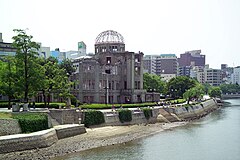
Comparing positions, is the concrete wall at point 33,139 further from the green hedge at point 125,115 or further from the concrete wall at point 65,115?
the green hedge at point 125,115

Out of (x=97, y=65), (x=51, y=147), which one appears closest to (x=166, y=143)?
(x=51, y=147)

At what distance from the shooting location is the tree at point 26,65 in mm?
54438

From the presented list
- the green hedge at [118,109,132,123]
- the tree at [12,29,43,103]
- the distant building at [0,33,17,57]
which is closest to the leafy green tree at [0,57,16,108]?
the tree at [12,29,43,103]

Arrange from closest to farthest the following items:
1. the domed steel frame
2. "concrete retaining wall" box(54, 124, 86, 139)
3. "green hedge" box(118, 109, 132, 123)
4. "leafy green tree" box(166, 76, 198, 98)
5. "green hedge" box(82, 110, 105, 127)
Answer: "concrete retaining wall" box(54, 124, 86, 139) < "green hedge" box(82, 110, 105, 127) < "green hedge" box(118, 109, 132, 123) < the domed steel frame < "leafy green tree" box(166, 76, 198, 98)

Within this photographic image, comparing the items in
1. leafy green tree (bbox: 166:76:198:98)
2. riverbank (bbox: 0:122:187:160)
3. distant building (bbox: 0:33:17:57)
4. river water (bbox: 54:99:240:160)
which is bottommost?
river water (bbox: 54:99:240:160)

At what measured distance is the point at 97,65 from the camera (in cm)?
8631

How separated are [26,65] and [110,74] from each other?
38.3 meters

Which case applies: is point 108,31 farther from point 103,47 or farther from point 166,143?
point 166,143

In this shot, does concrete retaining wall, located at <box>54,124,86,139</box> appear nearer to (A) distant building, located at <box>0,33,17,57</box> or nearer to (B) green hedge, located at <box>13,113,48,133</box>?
(B) green hedge, located at <box>13,113,48,133</box>

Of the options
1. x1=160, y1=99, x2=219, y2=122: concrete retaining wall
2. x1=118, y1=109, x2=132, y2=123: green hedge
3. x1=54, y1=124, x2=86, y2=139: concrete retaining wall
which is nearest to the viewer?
x1=54, y1=124, x2=86, y2=139: concrete retaining wall

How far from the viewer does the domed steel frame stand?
10080 cm

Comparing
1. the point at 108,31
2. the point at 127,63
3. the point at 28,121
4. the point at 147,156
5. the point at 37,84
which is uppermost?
the point at 108,31

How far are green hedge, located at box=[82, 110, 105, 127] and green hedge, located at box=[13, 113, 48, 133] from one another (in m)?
10.1

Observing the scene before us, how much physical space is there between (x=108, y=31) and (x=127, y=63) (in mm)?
14000
